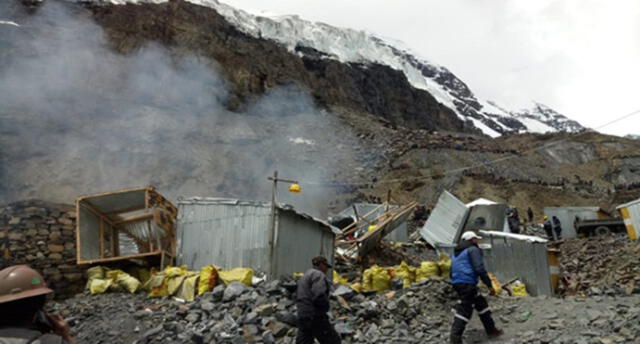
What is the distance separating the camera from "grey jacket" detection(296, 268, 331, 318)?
4402 mm

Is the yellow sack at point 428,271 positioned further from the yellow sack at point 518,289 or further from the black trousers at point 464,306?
the black trousers at point 464,306

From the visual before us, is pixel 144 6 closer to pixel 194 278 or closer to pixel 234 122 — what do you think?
pixel 234 122

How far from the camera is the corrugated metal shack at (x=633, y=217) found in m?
12.8

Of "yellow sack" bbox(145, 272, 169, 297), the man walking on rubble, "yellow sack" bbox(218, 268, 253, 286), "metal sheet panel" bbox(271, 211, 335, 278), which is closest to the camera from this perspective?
the man walking on rubble

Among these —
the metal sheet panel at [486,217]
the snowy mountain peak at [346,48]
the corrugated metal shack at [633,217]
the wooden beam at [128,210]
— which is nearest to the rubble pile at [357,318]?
the wooden beam at [128,210]

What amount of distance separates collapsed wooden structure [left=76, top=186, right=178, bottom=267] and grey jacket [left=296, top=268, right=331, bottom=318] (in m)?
5.75

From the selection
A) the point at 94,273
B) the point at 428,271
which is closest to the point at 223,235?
the point at 94,273

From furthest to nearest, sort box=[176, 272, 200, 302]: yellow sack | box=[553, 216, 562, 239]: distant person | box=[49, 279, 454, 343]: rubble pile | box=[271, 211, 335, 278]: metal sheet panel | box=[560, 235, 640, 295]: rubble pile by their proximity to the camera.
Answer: box=[553, 216, 562, 239]: distant person
box=[271, 211, 335, 278]: metal sheet panel
box=[560, 235, 640, 295]: rubble pile
box=[176, 272, 200, 302]: yellow sack
box=[49, 279, 454, 343]: rubble pile

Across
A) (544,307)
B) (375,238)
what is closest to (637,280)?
(544,307)

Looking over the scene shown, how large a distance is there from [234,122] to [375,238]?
23.1 m

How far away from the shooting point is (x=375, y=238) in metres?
12.6

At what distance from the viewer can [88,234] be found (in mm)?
10008

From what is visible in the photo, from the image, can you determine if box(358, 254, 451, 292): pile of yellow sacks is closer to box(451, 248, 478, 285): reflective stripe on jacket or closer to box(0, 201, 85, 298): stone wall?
box(451, 248, 478, 285): reflective stripe on jacket

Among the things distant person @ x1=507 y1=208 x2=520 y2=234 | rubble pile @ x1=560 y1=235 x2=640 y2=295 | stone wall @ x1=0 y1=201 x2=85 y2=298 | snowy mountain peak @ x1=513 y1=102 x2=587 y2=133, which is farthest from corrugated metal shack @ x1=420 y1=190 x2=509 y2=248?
snowy mountain peak @ x1=513 y1=102 x2=587 y2=133
